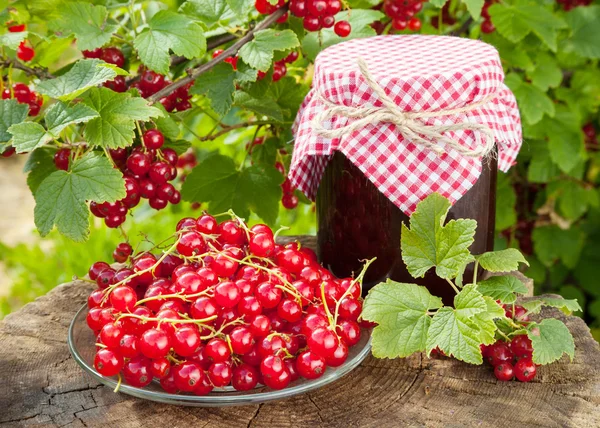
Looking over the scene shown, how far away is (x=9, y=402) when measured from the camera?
1.26 metres

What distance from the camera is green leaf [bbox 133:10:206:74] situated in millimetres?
1525

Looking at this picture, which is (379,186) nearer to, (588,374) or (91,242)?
(588,374)

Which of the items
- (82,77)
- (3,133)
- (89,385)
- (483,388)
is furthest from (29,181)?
(483,388)

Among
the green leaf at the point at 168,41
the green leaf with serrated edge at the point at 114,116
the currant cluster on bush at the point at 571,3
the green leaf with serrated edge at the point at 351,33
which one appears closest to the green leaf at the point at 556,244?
the currant cluster on bush at the point at 571,3

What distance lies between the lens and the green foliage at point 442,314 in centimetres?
120

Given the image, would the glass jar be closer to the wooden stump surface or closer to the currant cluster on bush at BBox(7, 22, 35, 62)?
the wooden stump surface

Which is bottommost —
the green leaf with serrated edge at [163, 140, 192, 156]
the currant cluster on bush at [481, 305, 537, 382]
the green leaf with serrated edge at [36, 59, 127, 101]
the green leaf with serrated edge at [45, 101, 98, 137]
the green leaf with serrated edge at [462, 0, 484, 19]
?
the currant cluster on bush at [481, 305, 537, 382]

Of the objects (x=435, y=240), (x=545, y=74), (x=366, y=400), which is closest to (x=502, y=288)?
(x=435, y=240)

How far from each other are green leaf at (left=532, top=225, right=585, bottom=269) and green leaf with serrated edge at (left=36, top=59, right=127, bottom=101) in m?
1.65

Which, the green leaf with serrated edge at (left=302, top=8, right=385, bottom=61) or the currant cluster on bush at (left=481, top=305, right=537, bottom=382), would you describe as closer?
the currant cluster on bush at (left=481, top=305, right=537, bottom=382)

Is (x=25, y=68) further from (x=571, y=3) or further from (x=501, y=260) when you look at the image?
(x=571, y=3)

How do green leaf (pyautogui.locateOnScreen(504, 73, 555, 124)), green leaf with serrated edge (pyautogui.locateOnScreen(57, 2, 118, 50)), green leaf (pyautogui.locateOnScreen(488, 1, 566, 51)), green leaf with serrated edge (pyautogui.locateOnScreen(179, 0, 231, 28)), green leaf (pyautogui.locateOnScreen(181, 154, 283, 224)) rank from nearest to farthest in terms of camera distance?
green leaf with serrated edge (pyautogui.locateOnScreen(57, 2, 118, 50)) → green leaf with serrated edge (pyautogui.locateOnScreen(179, 0, 231, 28)) → green leaf (pyautogui.locateOnScreen(181, 154, 283, 224)) → green leaf (pyautogui.locateOnScreen(488, 1, 566, 51)) → green leaf (pyautogui.locateOnScreen(504, 73, 555, 124))

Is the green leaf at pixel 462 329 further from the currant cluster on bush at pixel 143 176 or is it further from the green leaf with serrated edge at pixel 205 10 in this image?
the green leaf with serrated edge at pixel 205 10

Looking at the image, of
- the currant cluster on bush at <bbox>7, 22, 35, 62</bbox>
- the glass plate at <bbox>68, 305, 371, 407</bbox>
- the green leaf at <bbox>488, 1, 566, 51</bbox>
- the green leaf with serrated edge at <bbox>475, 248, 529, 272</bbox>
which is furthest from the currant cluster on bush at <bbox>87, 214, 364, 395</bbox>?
the green leaf at <bbox>488, 1, 566, 51</bbox>
